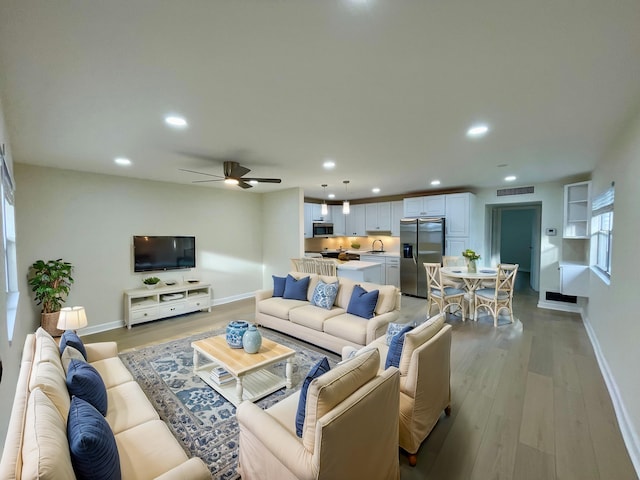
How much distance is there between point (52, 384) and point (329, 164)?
359 cm

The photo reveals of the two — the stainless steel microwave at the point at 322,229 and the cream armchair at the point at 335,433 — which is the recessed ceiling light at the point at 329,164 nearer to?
the cream armchair at the point at 335,433

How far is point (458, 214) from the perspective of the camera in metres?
6.28

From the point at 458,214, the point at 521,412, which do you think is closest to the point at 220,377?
the point at 521,412

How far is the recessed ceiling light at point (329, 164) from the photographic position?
396 cm

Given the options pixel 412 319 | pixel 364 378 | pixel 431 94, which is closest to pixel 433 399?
pixel 364 378

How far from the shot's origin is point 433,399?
2115 mm

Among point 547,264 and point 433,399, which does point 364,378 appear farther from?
point 547,264

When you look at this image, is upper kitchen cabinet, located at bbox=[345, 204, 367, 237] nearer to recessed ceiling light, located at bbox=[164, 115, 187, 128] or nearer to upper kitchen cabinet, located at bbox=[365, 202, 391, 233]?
upper kitchen cabinet, located at bbox=[365, 202, 391, 233]

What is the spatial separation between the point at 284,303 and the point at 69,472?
3352 mm

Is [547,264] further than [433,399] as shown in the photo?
Yes

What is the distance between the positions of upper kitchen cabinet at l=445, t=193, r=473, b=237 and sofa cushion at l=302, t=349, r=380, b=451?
558 centimetres

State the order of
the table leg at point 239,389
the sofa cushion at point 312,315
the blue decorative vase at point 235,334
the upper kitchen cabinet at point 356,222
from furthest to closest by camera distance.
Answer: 1. the upper kitchen cabinet at point 356,222
2. the sofa cushion at point 312,315
3. the blue decorative vase at point 235,334
4. the table leg at point 239,389

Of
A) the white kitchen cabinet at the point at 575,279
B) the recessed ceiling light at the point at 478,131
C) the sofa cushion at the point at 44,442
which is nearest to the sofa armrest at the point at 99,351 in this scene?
the sofa cushion at the point at 44,442

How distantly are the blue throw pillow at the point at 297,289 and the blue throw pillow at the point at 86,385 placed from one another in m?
2.82
